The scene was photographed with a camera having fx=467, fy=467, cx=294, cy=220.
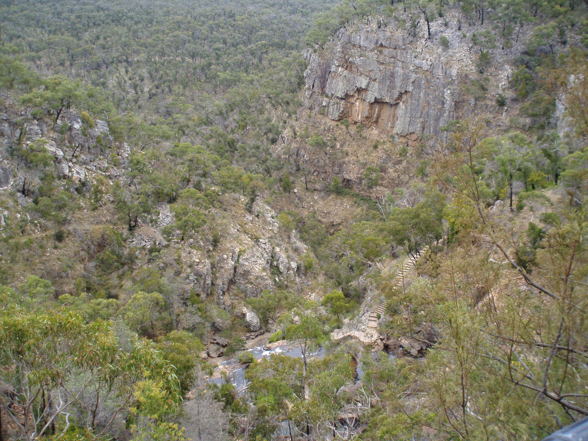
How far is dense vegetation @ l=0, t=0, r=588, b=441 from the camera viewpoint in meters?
8.27

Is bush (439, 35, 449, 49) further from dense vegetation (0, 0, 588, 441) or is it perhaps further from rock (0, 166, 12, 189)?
rock (0, 166, 12, 189)

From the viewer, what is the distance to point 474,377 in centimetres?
792

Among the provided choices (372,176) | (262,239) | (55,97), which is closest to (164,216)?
(262,239)

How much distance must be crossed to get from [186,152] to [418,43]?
32620 mm

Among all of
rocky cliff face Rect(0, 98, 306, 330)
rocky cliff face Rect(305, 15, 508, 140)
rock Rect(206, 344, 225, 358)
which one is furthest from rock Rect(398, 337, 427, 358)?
rocky cliff face Rect(305, 15, 508, 140)

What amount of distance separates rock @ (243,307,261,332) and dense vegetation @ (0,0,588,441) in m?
0.43

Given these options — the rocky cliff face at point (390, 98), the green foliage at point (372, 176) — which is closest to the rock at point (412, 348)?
the rocky cliff face at point (390, 98)

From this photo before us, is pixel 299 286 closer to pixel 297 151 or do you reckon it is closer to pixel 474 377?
pixel 297 151

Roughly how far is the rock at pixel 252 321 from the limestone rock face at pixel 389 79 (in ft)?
107

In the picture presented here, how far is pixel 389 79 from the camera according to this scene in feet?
190

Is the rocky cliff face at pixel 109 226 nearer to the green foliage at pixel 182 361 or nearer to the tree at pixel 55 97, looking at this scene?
the tree at pixel 55 97

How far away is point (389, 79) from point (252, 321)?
36.8 m

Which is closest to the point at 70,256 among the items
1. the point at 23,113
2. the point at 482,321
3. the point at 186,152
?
the point at 23,113

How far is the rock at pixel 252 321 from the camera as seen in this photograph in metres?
35.5
